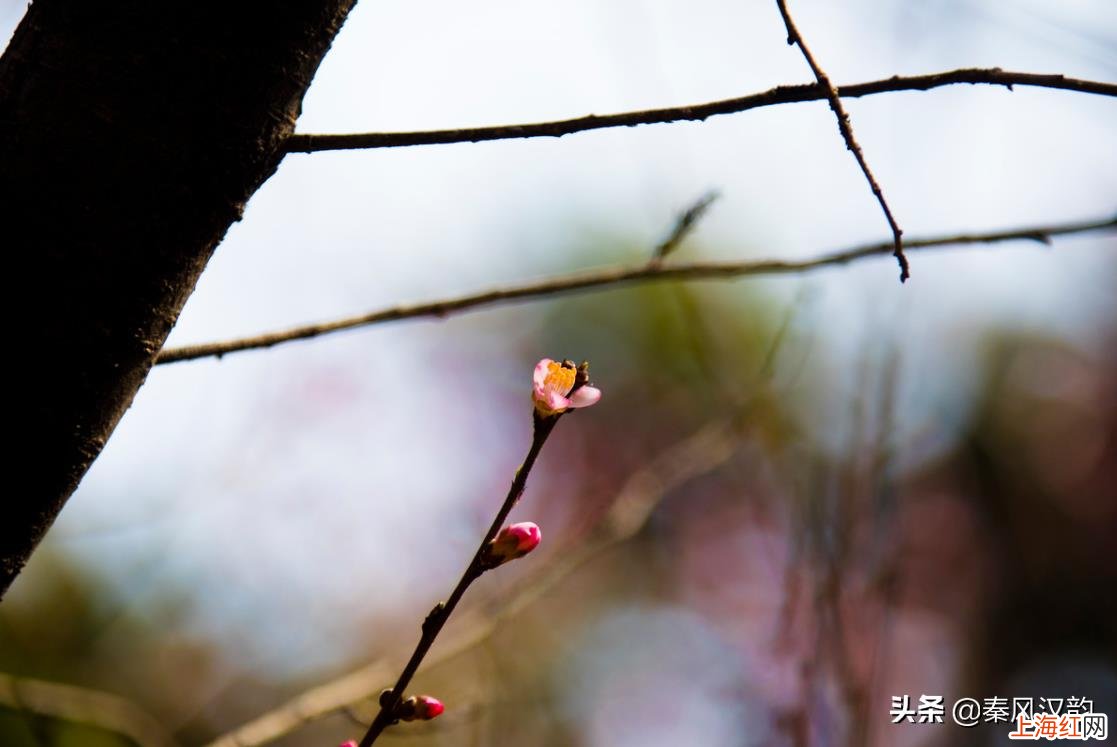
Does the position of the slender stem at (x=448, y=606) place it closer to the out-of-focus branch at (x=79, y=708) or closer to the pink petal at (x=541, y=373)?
the pink petal at (x=541, y=373)

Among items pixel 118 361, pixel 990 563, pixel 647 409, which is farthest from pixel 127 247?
pixel 990 563

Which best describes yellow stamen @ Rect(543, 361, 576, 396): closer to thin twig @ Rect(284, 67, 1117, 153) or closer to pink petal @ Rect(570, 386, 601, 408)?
pink petal @ Rect(570, 386, 601, 408)

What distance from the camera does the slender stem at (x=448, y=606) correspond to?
64cm

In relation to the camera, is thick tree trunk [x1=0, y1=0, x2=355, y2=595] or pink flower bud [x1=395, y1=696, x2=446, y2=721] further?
pink flower bud [x1=395, y1=696, x2=446, y2=721]

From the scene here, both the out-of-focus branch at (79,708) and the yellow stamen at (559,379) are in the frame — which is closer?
the yellow stamen at (559,379)

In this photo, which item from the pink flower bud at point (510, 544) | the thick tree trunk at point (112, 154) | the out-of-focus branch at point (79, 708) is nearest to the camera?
the thick tree trunk at point (112, 154)

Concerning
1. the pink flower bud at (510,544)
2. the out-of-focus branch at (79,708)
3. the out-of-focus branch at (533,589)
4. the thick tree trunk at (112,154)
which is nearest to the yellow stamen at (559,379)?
the pink flower bud at (510,544)

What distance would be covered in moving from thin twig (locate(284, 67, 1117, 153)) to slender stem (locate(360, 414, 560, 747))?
221 mm

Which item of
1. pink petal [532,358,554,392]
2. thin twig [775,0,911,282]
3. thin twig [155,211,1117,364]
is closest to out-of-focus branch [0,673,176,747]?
thin twig [155,211,1117,364]

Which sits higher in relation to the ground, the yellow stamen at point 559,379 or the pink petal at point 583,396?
the yellow stamen at point 559,379

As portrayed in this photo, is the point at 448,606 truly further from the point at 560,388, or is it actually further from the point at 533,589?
the point at 533,589

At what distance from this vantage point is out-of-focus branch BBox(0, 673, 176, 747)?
1.40 meters

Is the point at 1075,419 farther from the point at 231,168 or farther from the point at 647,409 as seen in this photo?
the point at 231,168

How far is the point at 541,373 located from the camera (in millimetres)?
701
